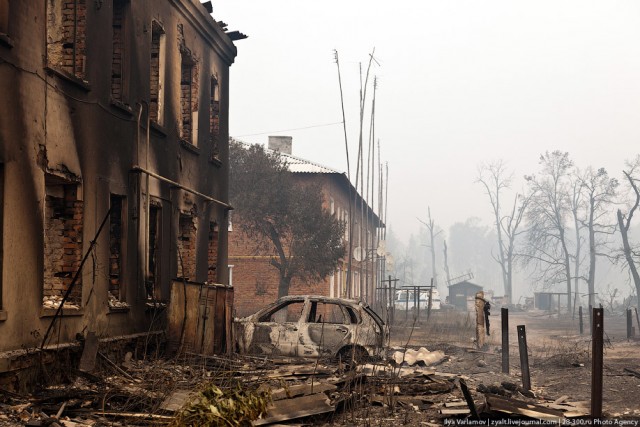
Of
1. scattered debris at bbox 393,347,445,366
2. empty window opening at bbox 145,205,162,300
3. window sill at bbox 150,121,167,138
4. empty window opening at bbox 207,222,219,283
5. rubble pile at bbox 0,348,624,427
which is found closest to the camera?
rubble pile at bbox 0,348,624,427

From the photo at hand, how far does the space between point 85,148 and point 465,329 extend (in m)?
20.8

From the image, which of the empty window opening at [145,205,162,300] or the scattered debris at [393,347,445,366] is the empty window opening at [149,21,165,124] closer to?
the empty window opening at [145,205,162,300]

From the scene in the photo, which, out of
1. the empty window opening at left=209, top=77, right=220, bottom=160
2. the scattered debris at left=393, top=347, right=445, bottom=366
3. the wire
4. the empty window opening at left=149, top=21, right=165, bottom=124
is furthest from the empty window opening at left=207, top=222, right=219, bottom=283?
the wire

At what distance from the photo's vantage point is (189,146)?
19.0 m

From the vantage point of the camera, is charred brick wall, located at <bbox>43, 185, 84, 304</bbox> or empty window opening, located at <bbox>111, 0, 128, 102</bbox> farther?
empty window opening, located at <bbox>111, 0, 128, 102</bbox>

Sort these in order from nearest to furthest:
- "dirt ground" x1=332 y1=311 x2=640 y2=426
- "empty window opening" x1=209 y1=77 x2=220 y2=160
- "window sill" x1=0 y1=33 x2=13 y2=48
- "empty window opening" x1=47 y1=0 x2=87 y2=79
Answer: "dirt ground" x1=332 y1=311 x2=640 y2=426, "window sill" x1=0 y1=33 x2=13 y2=48, "empty window opening" x1=47 y1=0 x2=87 y2=79, "empty window opening" x1=209 y1=77 x2=220 y2=160

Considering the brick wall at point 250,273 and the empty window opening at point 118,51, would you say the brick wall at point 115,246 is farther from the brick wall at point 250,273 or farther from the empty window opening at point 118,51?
the brick wall at point 250,273

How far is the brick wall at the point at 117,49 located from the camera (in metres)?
15.2

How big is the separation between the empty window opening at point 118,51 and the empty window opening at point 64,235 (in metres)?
2.80

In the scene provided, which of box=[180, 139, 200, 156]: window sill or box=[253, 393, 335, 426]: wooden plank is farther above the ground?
box=[180, 139, 200, 156]: window sill

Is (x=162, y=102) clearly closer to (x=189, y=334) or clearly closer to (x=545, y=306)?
(x=189, y=334)

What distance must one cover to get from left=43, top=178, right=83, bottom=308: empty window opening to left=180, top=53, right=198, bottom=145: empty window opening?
21.7 feet

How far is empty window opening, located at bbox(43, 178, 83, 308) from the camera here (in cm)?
1288

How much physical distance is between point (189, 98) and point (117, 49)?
4653 millimetres
